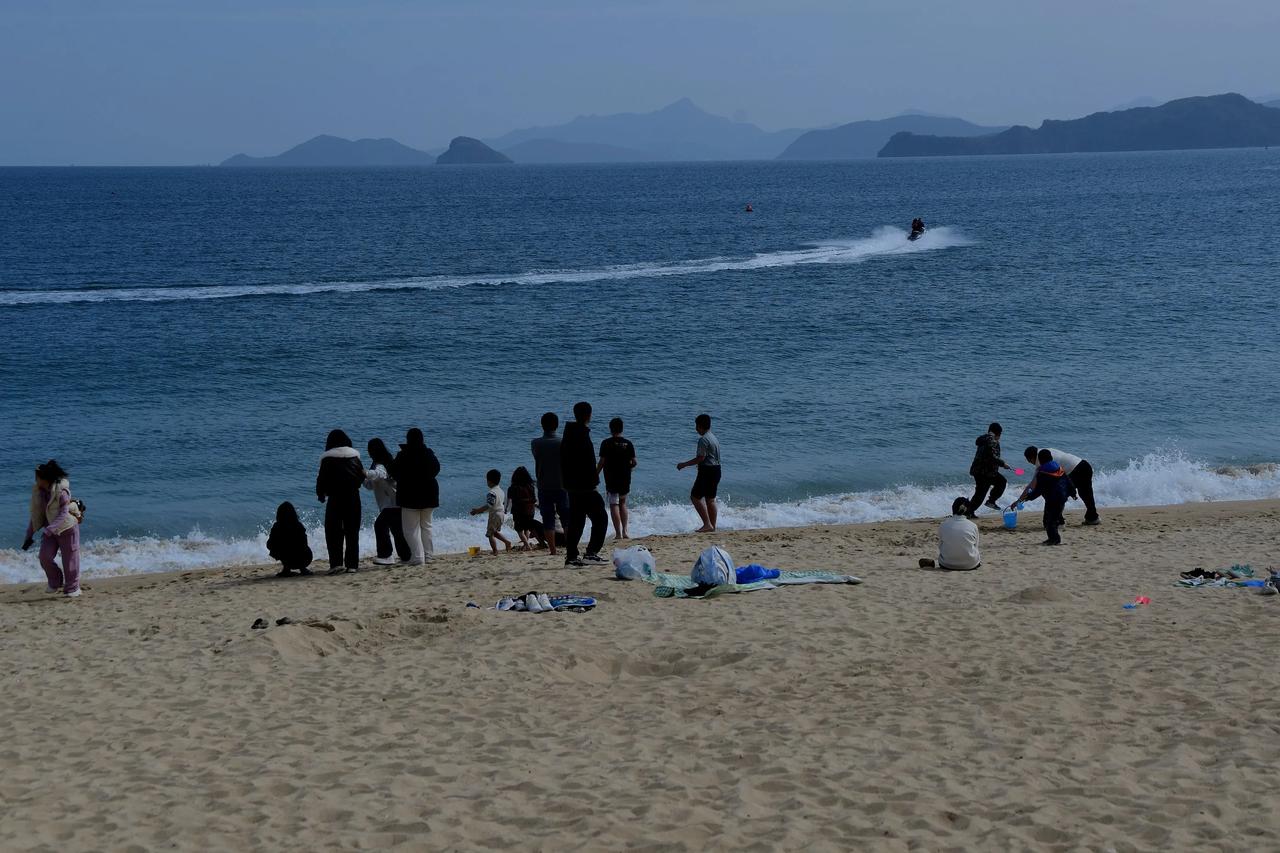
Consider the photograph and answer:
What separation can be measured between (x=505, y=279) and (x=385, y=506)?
40.6 metres

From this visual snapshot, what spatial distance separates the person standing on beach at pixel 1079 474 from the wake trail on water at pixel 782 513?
120 inches

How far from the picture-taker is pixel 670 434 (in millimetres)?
26406

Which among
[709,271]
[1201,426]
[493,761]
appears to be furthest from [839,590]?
[709,271]

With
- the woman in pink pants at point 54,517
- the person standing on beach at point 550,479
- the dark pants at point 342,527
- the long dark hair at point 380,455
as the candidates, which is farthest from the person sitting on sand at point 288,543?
the person standing on beach at point 550,479

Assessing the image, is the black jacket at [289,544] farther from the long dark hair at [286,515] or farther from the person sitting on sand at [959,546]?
the person sitting on sand at [959,546]

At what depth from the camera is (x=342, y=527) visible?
14617 mm

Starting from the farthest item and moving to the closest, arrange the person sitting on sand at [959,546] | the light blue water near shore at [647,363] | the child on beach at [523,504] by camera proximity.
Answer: the light blue water near shore at [647,363] < the child on beach at [523,504] < the person sitting on sand at [959,546]

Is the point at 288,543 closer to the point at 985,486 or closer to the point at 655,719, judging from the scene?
the point at 655,719

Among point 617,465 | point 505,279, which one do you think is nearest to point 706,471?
point 617,465

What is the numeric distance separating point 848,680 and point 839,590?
308cm

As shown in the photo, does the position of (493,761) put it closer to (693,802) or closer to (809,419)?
(693,802)

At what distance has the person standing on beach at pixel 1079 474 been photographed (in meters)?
16.3

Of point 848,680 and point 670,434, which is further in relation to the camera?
point 670,434

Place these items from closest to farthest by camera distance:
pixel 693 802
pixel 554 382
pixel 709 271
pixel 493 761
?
1. pixel 693 802
2. pixel 493 761
3. pixel 554 382
4. pixel 709 271
